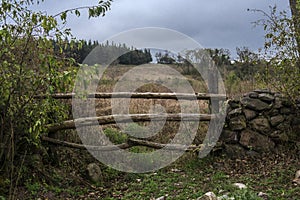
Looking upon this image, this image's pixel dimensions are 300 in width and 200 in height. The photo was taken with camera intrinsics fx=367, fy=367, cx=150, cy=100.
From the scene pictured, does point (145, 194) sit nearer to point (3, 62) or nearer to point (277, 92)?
point (3, 62)

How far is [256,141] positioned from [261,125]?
318 mm

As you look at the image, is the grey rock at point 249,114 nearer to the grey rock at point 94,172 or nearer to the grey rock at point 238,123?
the grey rock at point 238,123

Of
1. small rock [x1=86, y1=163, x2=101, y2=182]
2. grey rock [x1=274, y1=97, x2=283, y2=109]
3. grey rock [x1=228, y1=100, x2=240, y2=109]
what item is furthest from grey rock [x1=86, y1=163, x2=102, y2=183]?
grey rock [x1=274, y1=97, x2=283, y2=109]

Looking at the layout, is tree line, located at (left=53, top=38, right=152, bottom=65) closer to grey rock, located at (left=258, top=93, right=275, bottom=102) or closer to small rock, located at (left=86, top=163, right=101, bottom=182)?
small rock, located at (left=86, top=163, right=101, bottom=182)

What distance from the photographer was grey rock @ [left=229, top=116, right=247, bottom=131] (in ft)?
22.7

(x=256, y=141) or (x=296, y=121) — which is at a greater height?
(x=296, y=121)

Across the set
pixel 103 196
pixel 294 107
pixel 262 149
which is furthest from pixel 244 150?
pixel 103 196

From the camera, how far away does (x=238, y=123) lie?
6.95m

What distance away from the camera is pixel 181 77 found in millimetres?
8992

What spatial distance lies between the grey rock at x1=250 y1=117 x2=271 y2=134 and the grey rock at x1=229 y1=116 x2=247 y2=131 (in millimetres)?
152

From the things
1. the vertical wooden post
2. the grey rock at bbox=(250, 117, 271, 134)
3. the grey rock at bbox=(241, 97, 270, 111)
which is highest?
the vertical wooden post

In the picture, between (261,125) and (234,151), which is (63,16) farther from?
(261,125)

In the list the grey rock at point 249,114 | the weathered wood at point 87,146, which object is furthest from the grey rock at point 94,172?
the grey rock at point 249,114

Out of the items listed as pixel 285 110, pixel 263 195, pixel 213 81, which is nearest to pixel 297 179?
pixel 263 195
